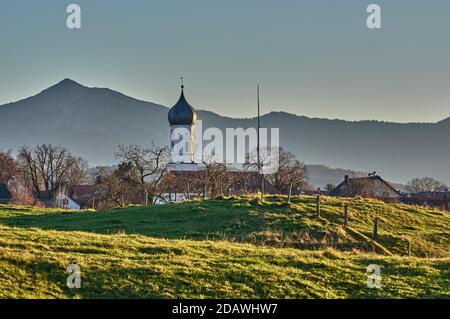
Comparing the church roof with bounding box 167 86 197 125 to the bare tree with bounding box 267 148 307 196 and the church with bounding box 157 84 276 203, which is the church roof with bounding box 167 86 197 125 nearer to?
the church with bounding box 157 84 276 203

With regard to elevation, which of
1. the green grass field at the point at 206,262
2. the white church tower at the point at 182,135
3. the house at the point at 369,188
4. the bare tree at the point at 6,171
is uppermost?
the white church tower at the point at 182,135

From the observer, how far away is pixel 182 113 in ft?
361

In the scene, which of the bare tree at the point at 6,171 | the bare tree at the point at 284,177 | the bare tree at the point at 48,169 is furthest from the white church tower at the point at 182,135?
the bare tree at the point at 6,171

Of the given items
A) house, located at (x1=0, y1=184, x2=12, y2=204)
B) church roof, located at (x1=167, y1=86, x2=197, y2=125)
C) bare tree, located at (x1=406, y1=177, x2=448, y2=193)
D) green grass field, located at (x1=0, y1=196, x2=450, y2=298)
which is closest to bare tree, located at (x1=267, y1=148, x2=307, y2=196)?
church roof, located at (x1=167, y1=86, x2=197, y2=125)

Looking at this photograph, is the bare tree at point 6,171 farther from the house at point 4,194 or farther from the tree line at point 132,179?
the house at point 4,194

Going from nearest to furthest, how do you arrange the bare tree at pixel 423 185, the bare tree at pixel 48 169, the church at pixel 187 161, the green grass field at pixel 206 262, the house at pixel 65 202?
the green grass field at pixel 206 262 → the church at pixel 187 161 → the house at pixel 65 202 → the bare tree at pixel 48 169 → the bare tree at pixel 423 185

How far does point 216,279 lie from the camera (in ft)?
52.4

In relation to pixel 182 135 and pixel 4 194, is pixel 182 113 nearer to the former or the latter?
pixel 182 135

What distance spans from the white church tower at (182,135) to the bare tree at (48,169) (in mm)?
19313

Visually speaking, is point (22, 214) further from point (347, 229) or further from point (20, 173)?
point (20, 173)

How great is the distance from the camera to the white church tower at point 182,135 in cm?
10994

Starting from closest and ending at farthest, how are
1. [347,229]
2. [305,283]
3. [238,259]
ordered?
1. [305,283]
2. [238,259]
3. [347,229]

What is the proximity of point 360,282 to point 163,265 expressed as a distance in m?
5.25
